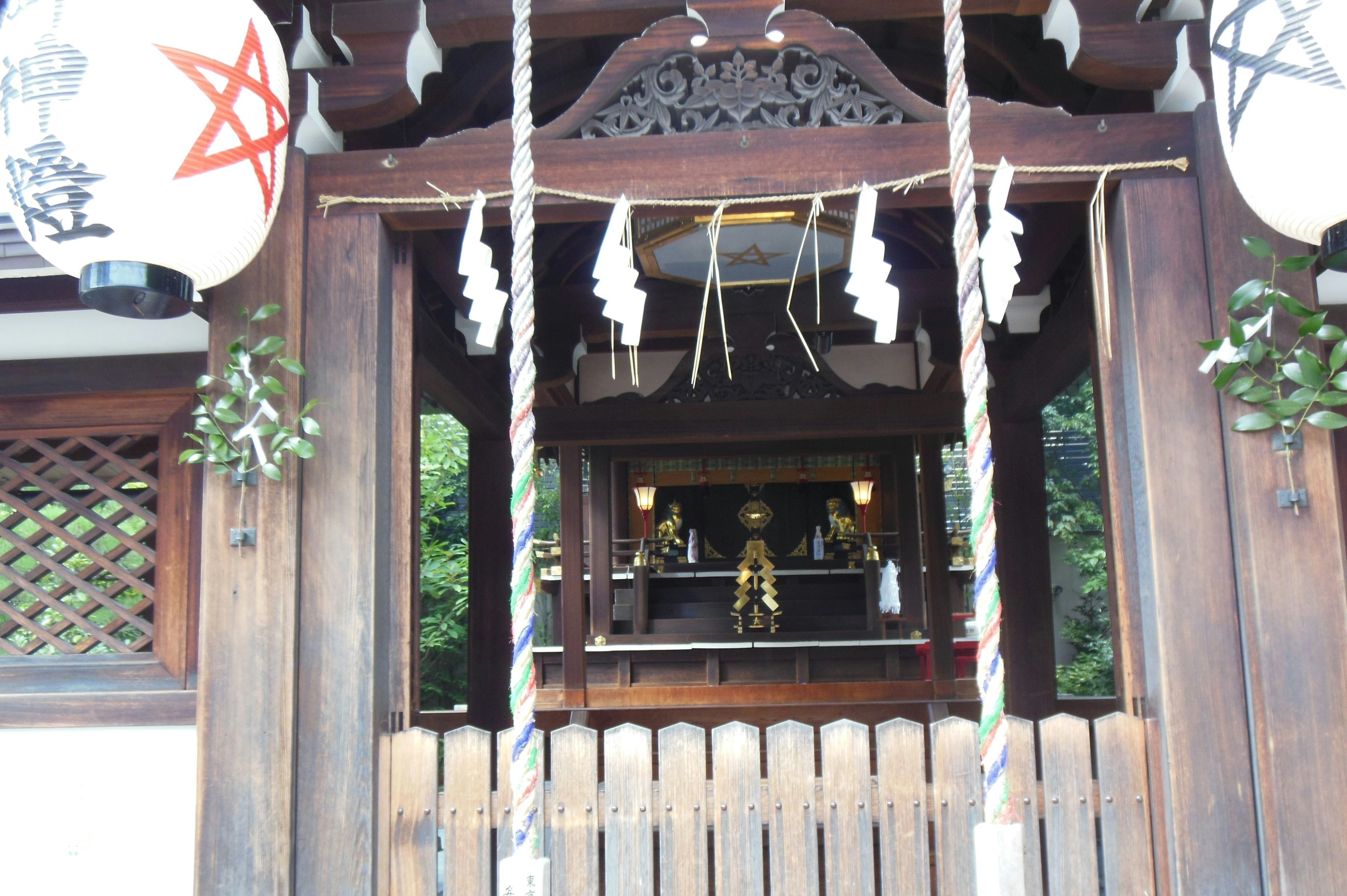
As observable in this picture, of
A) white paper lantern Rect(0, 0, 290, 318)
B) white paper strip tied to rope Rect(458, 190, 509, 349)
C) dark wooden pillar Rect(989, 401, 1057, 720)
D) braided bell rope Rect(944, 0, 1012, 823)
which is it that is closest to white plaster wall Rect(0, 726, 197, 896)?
white paper lantern Rect(0, 0, 290, 318)

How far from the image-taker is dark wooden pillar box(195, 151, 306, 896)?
2.80m

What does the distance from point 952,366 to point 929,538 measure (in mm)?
2672

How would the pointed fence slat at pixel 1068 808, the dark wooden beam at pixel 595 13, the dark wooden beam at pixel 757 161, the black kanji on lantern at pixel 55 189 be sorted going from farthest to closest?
the dark wooden beam at pixel 595 13, the dark wooden beam at pixel 757 161, the pointed fence slat at pixel 1068 808, the black kanji on lantern at pixel 55 189

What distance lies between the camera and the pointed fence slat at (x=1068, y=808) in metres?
2.77

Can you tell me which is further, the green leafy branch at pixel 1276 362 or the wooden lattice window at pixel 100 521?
the wooden lattice window at pixel 100 521

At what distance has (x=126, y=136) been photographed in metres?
2.43

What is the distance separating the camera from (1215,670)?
2797 millimetres

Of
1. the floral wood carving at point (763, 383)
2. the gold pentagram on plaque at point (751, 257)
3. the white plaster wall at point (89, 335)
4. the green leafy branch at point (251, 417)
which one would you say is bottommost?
the green leafy branch at point (251, 417)

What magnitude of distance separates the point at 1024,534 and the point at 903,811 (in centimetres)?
338

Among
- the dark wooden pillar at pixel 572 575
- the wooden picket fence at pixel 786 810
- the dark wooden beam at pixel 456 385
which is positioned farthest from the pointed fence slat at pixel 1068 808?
the dark wooden pillar at pixel 572 575

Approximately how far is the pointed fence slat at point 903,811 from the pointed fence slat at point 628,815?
2.27ft

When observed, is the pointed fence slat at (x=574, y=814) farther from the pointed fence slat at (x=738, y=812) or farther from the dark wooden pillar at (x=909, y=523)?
the dark wooden pillar at (x=909, y=523)

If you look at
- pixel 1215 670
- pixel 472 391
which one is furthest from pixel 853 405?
pixel 1215 670

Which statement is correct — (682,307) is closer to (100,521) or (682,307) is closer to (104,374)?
(104,374)
